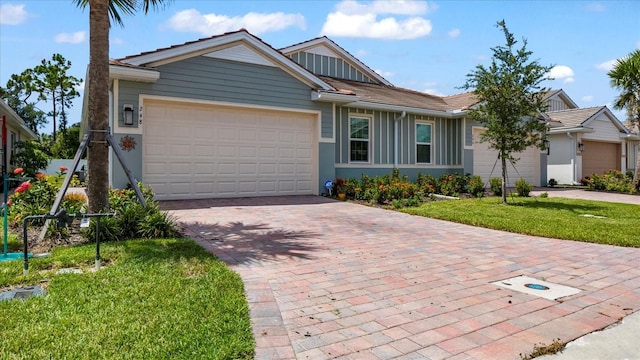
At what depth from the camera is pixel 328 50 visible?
57.8 feet

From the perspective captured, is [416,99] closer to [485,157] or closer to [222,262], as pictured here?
[485,157]

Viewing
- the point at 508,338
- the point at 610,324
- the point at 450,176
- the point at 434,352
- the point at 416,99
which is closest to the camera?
the point at 434,352

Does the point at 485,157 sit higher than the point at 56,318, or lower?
higher

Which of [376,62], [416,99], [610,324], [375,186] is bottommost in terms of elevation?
[610,324]

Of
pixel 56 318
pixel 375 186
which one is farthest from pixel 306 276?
pixel 375 186

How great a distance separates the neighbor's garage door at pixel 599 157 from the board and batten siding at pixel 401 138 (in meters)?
10.0

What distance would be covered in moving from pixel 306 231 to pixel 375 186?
5.35m

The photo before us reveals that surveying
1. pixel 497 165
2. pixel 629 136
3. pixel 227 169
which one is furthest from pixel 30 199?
Answer: pixel 629 136

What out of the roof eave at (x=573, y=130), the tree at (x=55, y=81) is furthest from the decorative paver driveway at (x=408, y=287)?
the tree at (x=55, y=81)

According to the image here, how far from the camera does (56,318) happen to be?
10.8ft

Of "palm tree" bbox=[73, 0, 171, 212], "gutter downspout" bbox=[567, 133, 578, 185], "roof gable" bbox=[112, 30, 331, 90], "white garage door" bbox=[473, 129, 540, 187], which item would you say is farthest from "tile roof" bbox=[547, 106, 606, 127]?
"palm tree" bbox=[73, 0, 171, 212]

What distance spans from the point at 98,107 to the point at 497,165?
52.8 feet

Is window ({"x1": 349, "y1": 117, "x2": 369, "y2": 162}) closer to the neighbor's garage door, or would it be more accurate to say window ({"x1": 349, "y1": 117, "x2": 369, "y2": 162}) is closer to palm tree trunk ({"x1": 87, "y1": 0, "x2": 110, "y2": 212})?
palm tree trunk ({"x1": 87, "y1": 0, "x2": 110, "y2": 212})

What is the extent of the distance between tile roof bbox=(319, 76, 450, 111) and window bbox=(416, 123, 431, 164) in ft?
2.80
